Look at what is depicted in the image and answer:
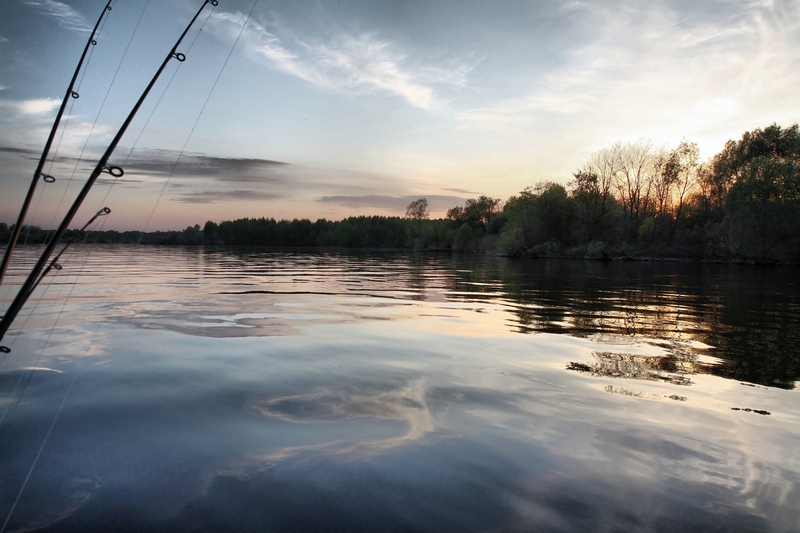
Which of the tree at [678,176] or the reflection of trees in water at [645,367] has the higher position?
the tree at [678,176]

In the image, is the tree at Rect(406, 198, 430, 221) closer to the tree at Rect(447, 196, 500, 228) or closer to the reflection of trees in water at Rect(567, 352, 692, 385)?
the tree at Rect(447, 196, 500, 228)

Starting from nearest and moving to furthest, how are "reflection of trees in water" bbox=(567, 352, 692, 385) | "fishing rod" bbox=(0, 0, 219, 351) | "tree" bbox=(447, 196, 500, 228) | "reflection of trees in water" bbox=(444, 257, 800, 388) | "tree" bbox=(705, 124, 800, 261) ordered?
"fishing rod" bbox=(0, 0, 219, 351), "reflection of trees in water" bbox=(567, 352, 692, 385), "reflection of trees in water" bbox=(444, 257, 800, 388), "tree" bbox=(705, 124, 800, 261), "tree" bbox=(447, 196, 500, 228)

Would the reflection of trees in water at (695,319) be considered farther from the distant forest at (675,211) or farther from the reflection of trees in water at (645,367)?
the distant forest at (675,211)

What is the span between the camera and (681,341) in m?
8.96

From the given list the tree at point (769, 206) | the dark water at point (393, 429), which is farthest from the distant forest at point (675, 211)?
the dark water at point (393, 429)

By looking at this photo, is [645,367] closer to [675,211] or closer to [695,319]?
[695,319]

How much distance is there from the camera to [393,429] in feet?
14.4

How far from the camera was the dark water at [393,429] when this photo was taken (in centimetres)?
299

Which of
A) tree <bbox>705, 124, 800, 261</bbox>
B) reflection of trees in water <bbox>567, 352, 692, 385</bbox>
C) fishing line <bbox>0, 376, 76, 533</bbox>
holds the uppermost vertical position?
tree <bbox>705, 124, 800, 261</bbox>

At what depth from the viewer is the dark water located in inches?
118

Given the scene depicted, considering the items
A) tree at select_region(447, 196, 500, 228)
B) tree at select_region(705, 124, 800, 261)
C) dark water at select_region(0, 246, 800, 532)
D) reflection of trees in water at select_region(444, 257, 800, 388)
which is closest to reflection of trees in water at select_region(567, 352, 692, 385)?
dark water at select_region(0, 246, 800, 532)

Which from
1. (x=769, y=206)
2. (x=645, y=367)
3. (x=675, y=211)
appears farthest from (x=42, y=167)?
(x=675, y=211)

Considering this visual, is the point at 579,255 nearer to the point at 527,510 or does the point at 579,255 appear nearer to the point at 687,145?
the point at 687,145

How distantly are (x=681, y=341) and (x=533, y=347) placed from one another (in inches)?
126
